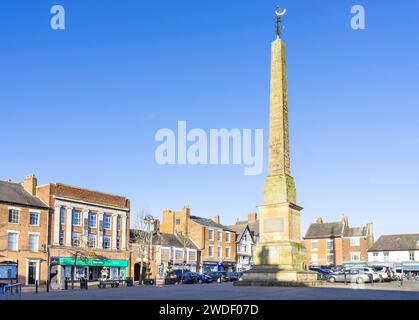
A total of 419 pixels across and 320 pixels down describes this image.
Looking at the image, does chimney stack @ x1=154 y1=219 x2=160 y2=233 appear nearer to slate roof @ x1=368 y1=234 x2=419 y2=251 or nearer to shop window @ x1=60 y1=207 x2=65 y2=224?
shop window @ x1=60 y1=207 x2=65 y2=224

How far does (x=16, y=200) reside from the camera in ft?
154

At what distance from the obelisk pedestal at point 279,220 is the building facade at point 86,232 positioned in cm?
2639

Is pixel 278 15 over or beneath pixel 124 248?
over

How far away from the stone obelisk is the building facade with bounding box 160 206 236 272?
41.8 meters

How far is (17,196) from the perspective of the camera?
48125mm

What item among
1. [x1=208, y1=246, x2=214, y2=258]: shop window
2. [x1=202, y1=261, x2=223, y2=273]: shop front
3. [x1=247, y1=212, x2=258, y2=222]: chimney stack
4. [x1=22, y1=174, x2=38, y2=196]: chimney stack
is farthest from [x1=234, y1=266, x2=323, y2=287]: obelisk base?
[x1=247, y1=212, x2=258, y2=222]: chimney stack

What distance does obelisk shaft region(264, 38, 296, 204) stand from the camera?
27.9 meters

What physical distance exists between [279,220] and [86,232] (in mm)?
31026

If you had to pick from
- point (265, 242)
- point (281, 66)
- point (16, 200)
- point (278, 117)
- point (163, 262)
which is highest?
point (281, 66)
